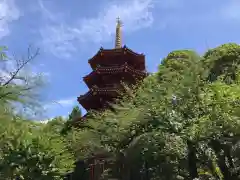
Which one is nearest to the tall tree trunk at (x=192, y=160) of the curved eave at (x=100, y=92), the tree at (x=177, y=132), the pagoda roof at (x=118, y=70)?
the tree at (x=177, y=132)

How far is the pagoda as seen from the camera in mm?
26719

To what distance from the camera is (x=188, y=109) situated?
15820 mm

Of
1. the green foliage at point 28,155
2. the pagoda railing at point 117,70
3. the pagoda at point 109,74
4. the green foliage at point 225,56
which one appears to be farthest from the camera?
the green foliage at point 225,56

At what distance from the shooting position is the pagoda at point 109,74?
26.7 m

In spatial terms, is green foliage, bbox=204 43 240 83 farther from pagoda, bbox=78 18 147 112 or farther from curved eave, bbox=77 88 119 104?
curved eave, bbox=77 88 119 104

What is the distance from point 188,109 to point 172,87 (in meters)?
1.32

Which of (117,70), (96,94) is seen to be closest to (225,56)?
(117,70)

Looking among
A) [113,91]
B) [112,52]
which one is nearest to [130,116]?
[113,91]

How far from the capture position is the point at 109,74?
27.5 meters

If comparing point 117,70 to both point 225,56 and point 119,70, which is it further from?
point 225,56

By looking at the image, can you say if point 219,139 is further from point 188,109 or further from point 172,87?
point 172,87

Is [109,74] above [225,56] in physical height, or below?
below

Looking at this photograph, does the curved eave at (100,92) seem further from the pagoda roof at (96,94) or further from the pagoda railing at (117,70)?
the pagoda railing at (117,70)

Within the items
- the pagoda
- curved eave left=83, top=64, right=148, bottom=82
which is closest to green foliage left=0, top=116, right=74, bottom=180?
the pagoda
